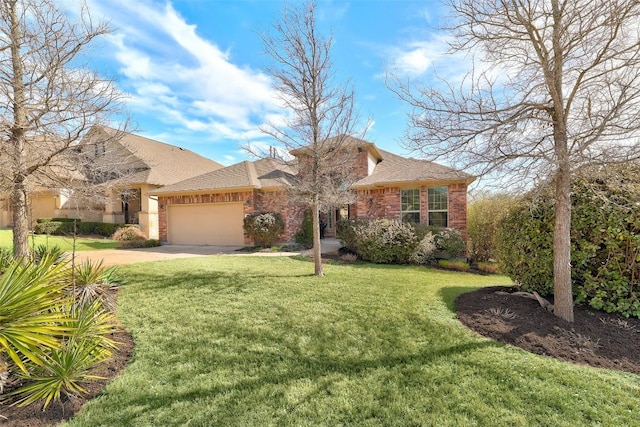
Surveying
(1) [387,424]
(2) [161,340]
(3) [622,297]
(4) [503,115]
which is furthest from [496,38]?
(2) [161,340]

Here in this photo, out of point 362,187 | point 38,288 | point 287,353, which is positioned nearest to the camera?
point 38,288

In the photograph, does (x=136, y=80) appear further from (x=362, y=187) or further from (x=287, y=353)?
(x=362, y=187)

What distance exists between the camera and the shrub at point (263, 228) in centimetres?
1419

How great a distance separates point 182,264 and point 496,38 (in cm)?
986

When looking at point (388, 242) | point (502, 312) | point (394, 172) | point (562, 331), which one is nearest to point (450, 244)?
point (388, 242)

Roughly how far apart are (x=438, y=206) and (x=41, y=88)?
13154 mm

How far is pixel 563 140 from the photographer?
4371 mm

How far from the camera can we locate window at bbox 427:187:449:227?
13078mm

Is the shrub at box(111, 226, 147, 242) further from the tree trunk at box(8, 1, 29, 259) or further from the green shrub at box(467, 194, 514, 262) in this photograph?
the green shrub at box(467, 194, 514, 262)

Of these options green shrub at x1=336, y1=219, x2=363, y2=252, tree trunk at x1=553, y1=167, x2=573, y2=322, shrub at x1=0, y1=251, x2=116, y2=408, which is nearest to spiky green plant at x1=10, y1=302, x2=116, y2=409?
shrub at x1=0, y1=251, x2=116, y2=408

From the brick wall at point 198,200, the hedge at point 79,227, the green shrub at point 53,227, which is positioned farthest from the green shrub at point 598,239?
the green shrub at point 53,227

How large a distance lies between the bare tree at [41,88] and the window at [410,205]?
1133 centimetres

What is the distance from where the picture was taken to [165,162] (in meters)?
22.5

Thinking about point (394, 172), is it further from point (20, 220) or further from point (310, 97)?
point (20, 220)
